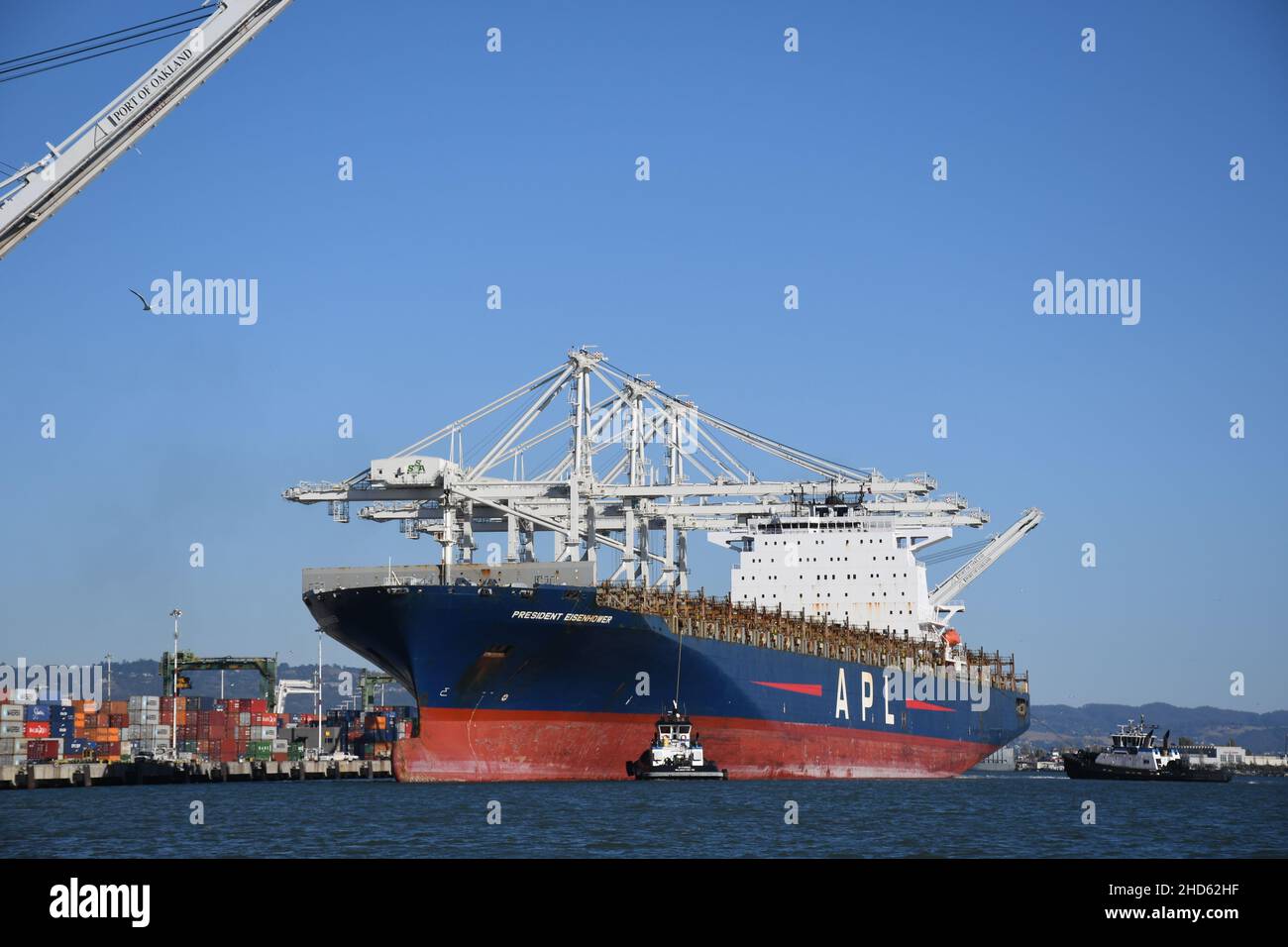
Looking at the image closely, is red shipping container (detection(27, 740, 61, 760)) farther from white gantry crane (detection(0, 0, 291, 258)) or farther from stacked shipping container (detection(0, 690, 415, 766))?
white gantry crane (detection(0, 0, 291, 258))

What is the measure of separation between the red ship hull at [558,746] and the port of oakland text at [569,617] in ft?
8.08

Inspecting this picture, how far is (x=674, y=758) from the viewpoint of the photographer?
123ft

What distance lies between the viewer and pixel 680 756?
124ft

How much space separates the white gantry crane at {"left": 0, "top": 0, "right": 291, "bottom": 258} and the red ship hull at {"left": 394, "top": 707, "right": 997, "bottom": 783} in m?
18.0

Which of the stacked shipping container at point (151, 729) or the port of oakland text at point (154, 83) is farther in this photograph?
the stacked shipping container at point (151, 729)

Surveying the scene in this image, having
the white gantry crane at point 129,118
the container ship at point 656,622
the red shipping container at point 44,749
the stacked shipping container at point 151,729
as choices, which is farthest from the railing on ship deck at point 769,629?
the red shipping container at point 44,749

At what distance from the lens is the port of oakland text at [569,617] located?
36.5 metres

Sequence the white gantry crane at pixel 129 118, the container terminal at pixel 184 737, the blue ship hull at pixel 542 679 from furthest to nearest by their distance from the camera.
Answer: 1. the container terminal at pixel 184 737
2. the blue ship hull at pixel 542 679
3. the white gantry crane at pixel 129 118

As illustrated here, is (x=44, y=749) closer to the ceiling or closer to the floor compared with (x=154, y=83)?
closer to the floor

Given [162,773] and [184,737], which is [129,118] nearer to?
[162,773]

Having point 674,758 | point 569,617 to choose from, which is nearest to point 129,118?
point 569,617

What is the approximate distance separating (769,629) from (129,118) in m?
27.0

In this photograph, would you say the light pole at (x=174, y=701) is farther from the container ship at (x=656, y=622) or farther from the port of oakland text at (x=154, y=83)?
the port of oakland text at (x=154, y=83)

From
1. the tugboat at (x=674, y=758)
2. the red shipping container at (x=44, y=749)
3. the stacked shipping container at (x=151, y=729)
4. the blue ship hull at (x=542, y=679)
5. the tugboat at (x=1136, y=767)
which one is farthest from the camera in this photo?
the stacked shipping container at (x=151, y=729)
